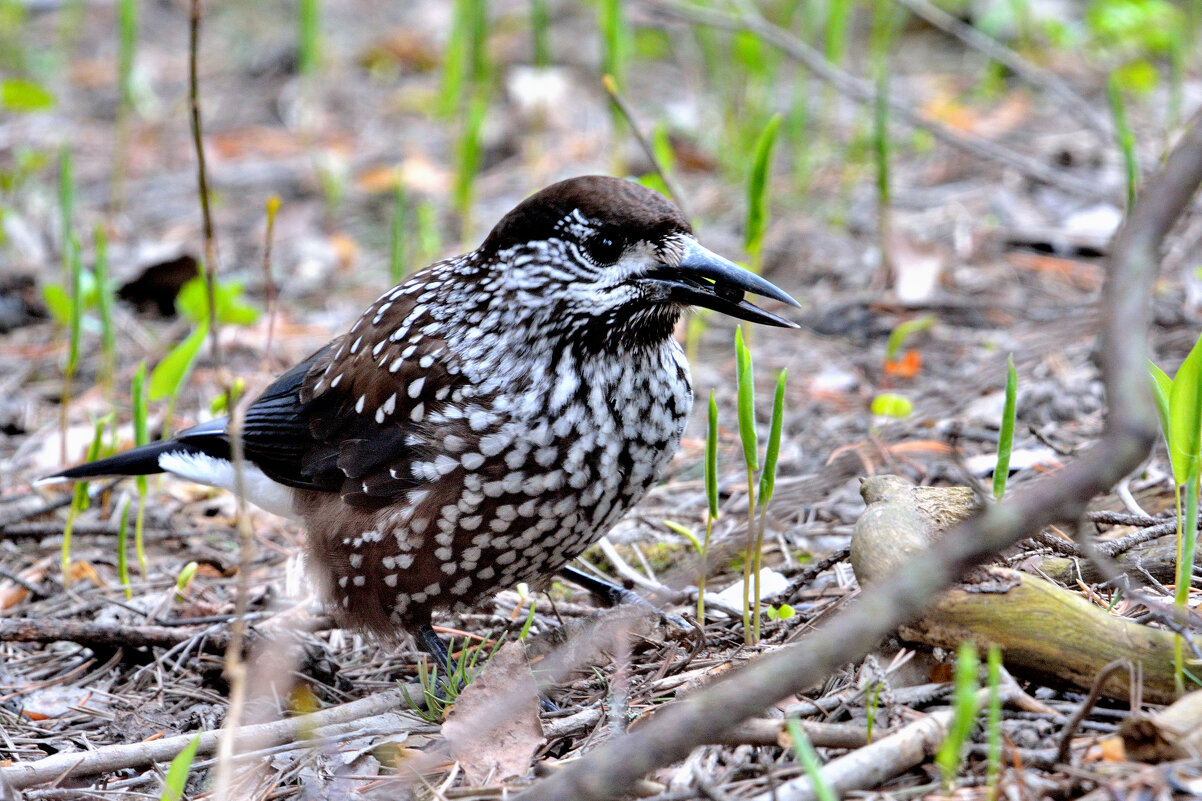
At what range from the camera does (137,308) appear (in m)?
5.81

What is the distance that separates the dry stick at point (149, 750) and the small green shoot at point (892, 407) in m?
1.92

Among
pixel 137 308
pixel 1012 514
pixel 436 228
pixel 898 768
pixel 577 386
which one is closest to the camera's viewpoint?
pixel 1012 514

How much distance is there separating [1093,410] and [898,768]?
2308mm

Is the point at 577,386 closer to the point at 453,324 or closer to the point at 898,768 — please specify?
the point at 453,324

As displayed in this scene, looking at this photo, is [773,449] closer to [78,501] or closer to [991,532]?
[991,532]

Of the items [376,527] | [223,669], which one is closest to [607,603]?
[376,527]

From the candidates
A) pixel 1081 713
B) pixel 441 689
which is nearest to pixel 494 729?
pixel 441 689

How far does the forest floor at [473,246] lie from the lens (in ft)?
8.70

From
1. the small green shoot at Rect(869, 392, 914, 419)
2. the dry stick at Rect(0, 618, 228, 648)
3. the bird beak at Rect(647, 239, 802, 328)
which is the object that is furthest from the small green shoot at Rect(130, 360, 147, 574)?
the small green shoot at Rect(869, 392, 914, 419)

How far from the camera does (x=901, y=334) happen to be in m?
4.38

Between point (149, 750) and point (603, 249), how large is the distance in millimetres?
1630

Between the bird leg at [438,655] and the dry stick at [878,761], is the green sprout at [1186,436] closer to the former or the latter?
the dry stick at [878,761]

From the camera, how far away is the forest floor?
2.65 m

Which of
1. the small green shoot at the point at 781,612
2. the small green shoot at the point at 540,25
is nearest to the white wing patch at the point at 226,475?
the small green shoot at the point at 781,612
